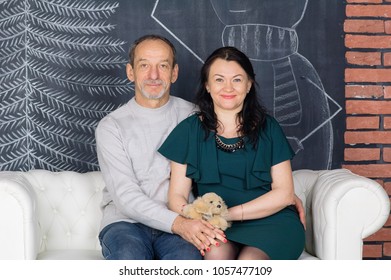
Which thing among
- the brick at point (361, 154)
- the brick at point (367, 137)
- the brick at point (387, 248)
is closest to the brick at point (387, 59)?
the brick at point (367, 137)

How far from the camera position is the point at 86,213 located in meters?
3.54

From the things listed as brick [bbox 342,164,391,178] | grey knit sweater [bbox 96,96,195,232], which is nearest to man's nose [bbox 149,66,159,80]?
grey knit sweater [bbox 96,96,195,232]

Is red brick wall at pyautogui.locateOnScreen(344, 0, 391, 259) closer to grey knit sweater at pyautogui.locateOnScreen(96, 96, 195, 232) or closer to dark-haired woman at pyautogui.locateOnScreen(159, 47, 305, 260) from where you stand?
dark-haired woman at pyautogui.locateOnScreen(159, 47, 305, 260)

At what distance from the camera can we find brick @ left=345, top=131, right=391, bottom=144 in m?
4.18

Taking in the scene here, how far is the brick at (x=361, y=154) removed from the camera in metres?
4.19

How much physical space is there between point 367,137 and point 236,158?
1431 millimetres

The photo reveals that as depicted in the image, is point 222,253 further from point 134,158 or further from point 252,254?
point 134,158

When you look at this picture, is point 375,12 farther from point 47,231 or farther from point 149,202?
point 47,231

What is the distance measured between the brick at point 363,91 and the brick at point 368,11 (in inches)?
17.1

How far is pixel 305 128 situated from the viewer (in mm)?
4137

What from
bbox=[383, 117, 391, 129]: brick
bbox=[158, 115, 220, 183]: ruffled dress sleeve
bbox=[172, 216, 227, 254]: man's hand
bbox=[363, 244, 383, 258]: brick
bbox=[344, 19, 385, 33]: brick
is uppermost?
bbox=[344, 19, 385, 33]: brick

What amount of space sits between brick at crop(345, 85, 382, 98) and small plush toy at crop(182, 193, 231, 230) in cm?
160

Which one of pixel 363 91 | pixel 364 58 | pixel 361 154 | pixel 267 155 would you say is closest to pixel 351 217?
pixel 267 155
